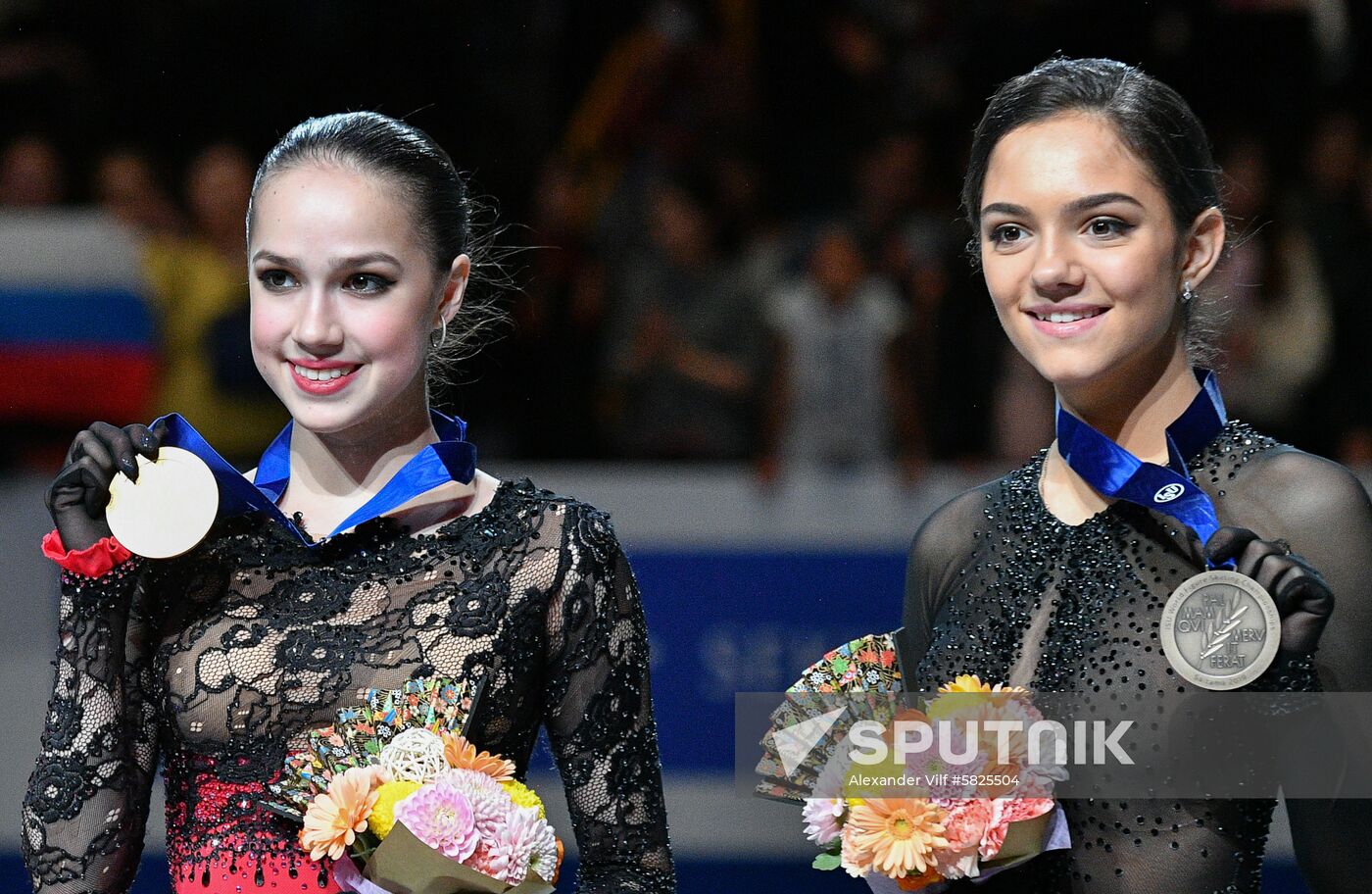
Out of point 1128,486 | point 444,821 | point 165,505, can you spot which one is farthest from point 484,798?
point 1128,486

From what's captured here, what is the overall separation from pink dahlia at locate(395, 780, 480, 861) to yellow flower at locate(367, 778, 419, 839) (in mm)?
32

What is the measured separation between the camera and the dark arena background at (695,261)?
186 inches

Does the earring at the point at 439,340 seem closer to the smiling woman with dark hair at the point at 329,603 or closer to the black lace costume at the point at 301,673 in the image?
the smiling woman with dark hair at the point at 329,603

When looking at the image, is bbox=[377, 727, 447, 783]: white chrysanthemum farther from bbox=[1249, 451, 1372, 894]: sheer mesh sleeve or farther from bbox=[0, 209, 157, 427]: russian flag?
bbox=[0, 209, 157, 427]: russian flag

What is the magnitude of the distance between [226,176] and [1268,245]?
8.91 ft

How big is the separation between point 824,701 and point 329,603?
627mm

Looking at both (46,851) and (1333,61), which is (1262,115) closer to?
(1333,61)

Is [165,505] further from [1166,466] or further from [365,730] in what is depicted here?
[1166,466]

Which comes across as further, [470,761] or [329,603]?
[329,603]

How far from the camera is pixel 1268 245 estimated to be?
16.6 feet

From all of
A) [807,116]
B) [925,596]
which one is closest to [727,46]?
[807,116]

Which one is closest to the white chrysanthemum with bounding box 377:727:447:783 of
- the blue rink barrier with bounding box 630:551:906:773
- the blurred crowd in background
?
the blue rink barrier with bounding box 630:551:906:773

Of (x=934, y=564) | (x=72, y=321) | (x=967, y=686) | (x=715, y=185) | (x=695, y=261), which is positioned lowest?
(x=967, y=686)

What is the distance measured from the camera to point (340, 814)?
218cm
